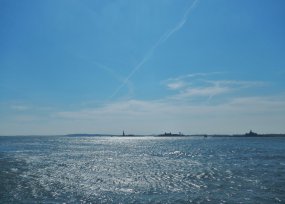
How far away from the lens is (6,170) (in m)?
49.2

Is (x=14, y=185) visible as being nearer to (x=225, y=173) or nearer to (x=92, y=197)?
(x=92, y=197)

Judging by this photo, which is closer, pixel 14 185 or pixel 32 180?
pixel 14 185

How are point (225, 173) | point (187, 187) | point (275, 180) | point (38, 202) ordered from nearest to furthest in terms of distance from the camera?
point (38, 202)
point (187, 187)
point (275, 180)
point (225, 173)

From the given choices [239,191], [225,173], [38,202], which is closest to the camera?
[38,202]

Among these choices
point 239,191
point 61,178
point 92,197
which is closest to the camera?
point 92,197

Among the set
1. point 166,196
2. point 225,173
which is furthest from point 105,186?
point 225,173

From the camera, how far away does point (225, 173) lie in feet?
152

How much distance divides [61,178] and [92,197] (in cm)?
1291

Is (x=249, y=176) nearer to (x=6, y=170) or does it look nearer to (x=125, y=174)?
(x=125, y=174)

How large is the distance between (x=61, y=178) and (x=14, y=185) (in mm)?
6890

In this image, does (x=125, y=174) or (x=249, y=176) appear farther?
(x=125, y=174)

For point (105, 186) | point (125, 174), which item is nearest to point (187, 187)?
point (105, 186)

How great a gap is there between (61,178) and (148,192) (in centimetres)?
1380

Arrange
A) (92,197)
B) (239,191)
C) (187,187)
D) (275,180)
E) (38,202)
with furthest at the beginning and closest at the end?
1. (275,180)
2. (187,187)
3. (239,191)
4. (92,197)
5. (38,202)
